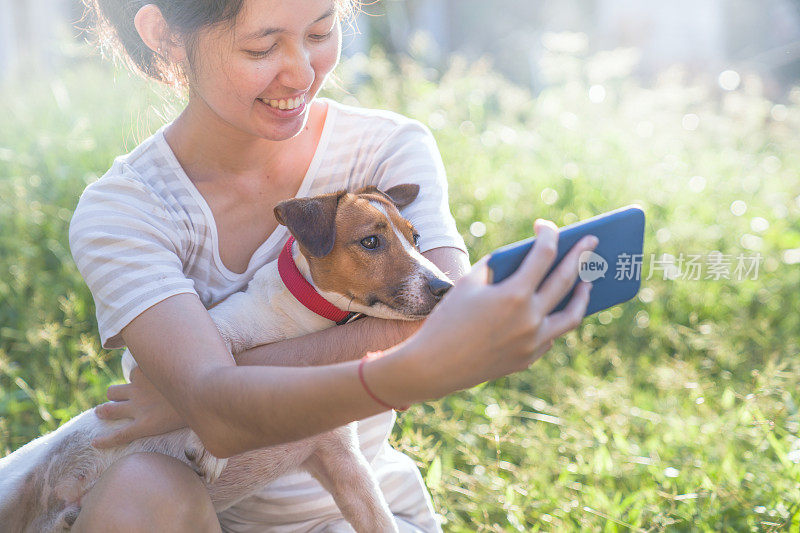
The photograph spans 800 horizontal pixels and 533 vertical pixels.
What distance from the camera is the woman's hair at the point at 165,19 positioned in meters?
1.88

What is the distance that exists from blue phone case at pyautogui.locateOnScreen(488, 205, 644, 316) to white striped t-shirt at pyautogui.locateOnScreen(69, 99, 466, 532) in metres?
0.57

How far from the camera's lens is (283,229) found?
7.41 feet

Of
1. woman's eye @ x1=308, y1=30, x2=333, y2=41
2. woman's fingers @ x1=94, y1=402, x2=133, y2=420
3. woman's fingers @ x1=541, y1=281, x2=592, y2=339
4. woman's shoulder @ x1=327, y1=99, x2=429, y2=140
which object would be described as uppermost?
woman's eye @ x1=308, y1=30, x2=333, y2=41

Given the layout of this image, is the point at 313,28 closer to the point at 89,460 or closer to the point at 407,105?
the point at 89,460

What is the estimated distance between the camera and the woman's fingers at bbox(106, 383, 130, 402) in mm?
2082

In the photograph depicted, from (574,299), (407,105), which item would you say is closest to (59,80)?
(407,105)

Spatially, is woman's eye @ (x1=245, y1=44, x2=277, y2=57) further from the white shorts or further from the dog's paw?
the white shorts

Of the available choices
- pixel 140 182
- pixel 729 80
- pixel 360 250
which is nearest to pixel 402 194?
pixel 360 250

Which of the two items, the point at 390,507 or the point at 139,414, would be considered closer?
the point at 139,414

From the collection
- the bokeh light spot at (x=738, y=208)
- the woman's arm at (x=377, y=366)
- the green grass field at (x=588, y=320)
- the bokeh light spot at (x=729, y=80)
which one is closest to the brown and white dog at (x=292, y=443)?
the woman's arm at (x=377, y=366)

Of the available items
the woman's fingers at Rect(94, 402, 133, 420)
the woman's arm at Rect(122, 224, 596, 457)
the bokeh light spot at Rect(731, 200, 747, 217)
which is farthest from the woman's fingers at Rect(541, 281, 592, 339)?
the bokeh light spot at Rect(731, 200, 747, 217)

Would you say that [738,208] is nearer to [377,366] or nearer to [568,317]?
[568,317]

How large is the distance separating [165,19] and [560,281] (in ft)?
4.40

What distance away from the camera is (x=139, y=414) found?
6.58 ft
